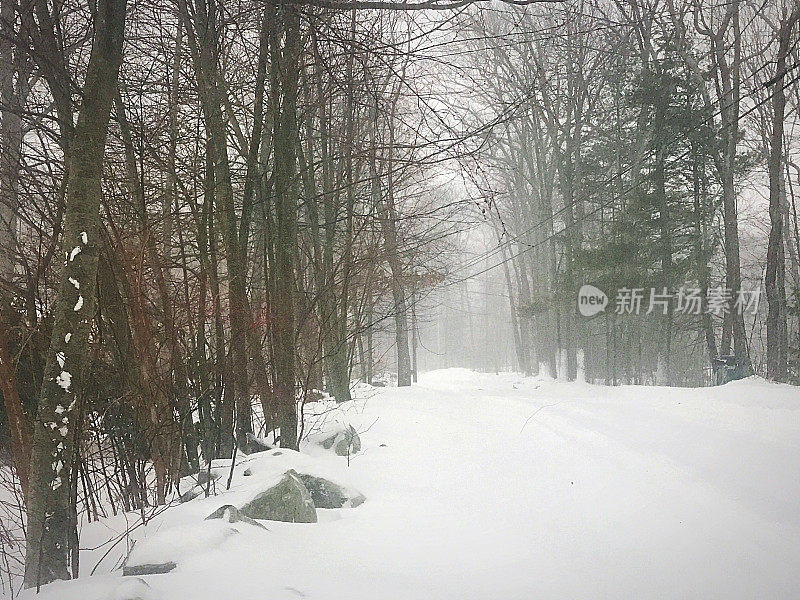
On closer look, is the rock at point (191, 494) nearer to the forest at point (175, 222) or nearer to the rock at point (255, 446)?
the forest at point (175, 222)

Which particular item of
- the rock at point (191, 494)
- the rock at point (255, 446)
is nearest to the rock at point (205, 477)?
the rock at point (191, 494)

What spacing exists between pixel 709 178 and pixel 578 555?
1766cm

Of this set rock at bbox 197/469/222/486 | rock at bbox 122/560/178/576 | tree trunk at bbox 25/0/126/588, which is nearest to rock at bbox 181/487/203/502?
rock at bbox 197/469/222/486

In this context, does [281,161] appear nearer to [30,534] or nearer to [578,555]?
[30,534]

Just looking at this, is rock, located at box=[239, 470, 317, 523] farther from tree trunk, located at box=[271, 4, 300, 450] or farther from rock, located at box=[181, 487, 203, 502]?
tree trunk, located at box=[271, 4, 300, 450]

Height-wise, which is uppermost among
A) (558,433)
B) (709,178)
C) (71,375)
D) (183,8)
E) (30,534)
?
(709,178)

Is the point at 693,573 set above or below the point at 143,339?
below

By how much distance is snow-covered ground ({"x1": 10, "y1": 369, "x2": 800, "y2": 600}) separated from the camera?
9.10ft

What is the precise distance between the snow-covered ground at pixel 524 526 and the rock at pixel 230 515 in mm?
80

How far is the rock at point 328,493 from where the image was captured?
4148 mm

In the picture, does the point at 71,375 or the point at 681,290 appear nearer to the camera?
the point at 71,375

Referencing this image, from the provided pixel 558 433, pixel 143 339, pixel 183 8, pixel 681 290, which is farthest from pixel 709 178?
pixel 143 339

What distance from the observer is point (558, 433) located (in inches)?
286

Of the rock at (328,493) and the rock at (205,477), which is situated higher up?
the rock at (205,477)
